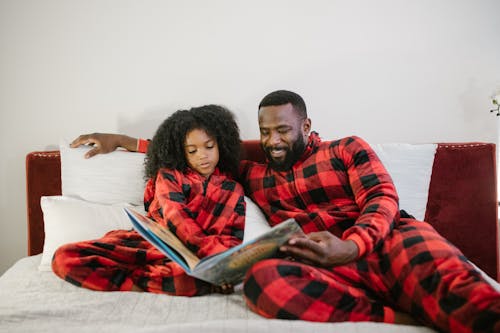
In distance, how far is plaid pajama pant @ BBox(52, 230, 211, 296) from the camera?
1.15 m

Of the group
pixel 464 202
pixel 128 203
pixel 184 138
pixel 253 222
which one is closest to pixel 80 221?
pixel 128 203

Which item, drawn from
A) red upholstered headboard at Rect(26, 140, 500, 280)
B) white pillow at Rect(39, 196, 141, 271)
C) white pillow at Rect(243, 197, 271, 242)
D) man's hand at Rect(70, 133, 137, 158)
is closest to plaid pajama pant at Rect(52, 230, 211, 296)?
white pillow at Rect(39, 196, 141, 271)

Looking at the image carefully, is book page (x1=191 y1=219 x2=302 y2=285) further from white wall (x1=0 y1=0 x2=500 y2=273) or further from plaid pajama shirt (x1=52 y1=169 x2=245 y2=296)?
white wall (x1=0 y1=0 x2=500 y2=273)

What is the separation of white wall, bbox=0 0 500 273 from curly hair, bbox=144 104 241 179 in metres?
0.32

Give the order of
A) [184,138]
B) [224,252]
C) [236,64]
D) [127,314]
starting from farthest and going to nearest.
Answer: [236,64] < [184,138] < [127,314] < [224,252]

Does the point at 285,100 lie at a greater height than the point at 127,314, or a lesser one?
greater

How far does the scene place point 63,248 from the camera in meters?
1.23

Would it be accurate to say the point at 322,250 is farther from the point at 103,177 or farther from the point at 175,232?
the point at 103,177

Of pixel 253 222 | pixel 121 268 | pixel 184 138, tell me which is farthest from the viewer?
pixel 184 138

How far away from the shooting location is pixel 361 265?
43.2 inches

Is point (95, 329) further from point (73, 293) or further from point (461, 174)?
point (461, 174)

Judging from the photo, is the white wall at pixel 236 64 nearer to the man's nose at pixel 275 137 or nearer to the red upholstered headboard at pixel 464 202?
the red upholstered headboard at pixel 464 202

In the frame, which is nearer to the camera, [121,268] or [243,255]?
[243,255]

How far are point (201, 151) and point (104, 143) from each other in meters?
0.46
